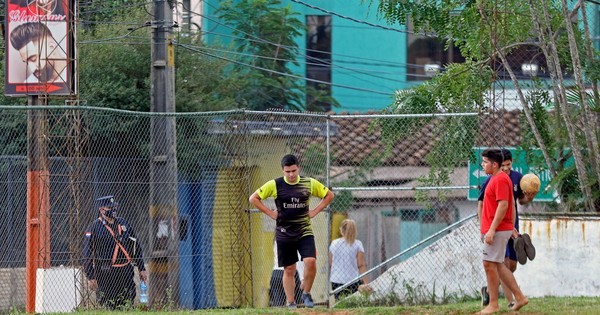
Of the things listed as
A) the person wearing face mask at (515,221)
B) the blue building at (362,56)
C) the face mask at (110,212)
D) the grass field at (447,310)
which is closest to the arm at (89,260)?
the face mask at (110,212)

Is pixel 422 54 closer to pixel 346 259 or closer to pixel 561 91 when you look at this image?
pixel 346 259

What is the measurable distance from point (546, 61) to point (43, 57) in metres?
6.42

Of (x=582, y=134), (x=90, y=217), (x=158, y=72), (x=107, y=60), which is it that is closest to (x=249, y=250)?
(x=90, y=217)

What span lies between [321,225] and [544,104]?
370cm

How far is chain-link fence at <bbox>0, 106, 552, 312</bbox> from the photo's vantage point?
1221 centimetres

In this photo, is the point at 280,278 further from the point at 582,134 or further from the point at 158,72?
the point at 582,134

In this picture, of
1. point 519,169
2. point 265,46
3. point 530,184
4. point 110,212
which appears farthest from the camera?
point 265,46

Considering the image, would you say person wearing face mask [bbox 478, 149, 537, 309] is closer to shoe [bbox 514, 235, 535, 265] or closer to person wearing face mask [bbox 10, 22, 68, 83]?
shoe [bbox 514, 235, 535, 265]

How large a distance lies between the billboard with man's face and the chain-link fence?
38 centimetres

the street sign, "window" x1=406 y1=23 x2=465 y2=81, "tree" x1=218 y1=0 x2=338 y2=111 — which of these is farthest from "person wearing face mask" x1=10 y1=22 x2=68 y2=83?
"window" x1=406 y1=23 x2=465 y2=81

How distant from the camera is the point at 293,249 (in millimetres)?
11562

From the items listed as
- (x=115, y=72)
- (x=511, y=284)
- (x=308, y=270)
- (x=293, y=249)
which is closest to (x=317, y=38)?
(x=115, y=72)

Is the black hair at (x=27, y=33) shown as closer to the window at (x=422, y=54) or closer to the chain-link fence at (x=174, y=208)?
the chain-link fence at (x=174, y=208)

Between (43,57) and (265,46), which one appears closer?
(43,57)
